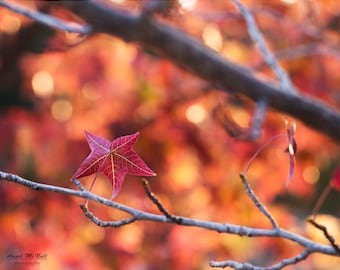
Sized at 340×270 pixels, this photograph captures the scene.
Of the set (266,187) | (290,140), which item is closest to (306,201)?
(266,187)

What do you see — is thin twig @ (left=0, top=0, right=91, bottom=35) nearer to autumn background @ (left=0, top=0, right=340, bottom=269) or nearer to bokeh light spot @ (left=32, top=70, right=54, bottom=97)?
autumn background @ (left=0, top=0, right=340, bottom=269)

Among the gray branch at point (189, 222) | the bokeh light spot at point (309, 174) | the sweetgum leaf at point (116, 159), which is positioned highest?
the sweetgum leaf at point (116, 159)

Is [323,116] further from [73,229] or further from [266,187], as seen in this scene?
[73,229]

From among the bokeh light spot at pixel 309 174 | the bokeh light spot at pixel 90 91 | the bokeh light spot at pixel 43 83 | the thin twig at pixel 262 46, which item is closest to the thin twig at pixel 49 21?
the thin twig at pixel 262 46

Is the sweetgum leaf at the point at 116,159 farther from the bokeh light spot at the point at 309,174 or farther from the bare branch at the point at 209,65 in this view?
the bokeh light spot at the point at 309,174

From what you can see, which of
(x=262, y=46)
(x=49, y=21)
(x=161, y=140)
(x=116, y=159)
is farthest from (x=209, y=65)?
(x=161, y=140)

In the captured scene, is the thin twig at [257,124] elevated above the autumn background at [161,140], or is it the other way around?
the thin twig at [257,124]
